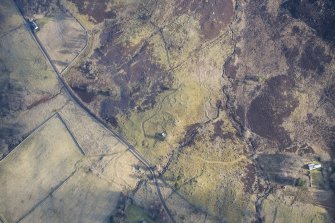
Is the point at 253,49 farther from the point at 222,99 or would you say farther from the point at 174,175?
the point at 174,175

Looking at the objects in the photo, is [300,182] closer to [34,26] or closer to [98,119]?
[98,119]

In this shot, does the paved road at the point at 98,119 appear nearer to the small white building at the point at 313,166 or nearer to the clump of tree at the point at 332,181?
the small white building at the point at 313,166

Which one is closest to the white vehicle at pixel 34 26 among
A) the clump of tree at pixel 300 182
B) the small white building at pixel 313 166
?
the clump of tree at pixel 300 182

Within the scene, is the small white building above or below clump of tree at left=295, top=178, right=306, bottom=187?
above

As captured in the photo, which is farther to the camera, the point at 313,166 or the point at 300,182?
the point at 313,166

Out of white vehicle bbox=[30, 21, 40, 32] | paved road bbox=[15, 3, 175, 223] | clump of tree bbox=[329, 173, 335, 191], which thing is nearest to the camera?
clump of tree bbox=[329, 173, 335, 191]

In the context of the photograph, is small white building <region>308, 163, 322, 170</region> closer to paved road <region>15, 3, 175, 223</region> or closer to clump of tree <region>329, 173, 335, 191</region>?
clump of tree <region>329, 173, 335, 191</region>

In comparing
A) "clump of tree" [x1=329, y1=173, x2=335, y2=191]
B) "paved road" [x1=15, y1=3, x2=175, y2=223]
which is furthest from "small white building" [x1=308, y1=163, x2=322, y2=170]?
"paved road" [x1=15, y1=3, x2=175, y2=223]

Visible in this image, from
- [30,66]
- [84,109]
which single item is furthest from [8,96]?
[84,109]

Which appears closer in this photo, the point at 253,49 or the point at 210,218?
the point at 210,218

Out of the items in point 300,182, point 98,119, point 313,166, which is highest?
point 313,166

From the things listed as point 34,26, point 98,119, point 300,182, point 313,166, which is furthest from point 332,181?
point 34,26
